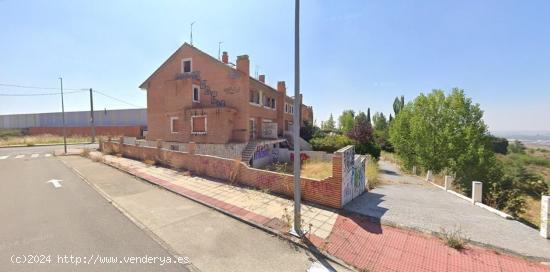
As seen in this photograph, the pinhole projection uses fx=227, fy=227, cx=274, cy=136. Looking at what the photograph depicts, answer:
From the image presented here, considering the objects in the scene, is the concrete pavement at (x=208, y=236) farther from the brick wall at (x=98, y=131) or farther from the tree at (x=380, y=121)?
the tree at (x=380, y=121)

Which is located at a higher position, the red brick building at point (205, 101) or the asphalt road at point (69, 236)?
the red brick building at point (205, 101)

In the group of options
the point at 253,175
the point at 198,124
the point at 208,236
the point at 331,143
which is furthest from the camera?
the point at 331,143

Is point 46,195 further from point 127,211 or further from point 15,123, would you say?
point 15,123

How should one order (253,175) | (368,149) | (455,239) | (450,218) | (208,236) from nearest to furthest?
(455,239) → (208,236) → (450,218) → (253,175) → (368,149)

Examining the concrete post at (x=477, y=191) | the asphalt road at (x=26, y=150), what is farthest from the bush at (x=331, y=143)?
the asphalt road at (x=26, y=150)

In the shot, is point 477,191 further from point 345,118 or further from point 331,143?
point 345,118

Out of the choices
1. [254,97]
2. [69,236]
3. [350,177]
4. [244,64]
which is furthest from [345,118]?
[69,236]

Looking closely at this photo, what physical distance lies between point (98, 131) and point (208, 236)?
167 feet

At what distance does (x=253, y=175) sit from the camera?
989 centimetres

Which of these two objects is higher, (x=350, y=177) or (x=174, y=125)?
(x=174, y=125)

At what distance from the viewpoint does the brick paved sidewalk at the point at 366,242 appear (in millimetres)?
4621

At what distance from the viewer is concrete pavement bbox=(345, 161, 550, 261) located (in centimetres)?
542

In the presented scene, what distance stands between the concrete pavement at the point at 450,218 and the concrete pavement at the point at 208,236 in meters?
3.32

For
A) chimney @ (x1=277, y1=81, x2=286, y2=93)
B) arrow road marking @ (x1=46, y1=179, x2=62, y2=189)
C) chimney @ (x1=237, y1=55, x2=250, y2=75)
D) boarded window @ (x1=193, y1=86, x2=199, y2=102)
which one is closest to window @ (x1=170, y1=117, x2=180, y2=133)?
boarded window @ (x1=193, y1=86, x2=199, y2=102)
